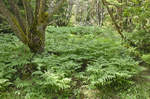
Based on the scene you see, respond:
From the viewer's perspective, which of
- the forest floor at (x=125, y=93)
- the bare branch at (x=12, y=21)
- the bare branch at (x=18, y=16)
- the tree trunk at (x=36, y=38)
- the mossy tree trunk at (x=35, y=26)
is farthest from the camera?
the bare branch at (x=18, y=16)

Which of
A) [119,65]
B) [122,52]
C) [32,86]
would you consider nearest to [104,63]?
[119,65]

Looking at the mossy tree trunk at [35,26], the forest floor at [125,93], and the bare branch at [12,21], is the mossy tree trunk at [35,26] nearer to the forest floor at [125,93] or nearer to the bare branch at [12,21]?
the bare branch at [12,21]

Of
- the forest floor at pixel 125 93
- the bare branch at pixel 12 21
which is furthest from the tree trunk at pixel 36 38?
the forest floor at pixel 125 93

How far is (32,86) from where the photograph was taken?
12.6 ft

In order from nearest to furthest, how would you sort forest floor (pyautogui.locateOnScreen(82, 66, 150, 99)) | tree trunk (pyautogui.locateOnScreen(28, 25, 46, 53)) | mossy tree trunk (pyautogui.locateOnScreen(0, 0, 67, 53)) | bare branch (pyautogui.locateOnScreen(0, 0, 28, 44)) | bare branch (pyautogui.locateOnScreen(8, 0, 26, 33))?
forest floor (pyautogui.locateOnScreen(82, 66, 150, 99)), bare branch (pyautogui.locateOnScreen(0, 0, 28, 44)), mossy tree trunk (pyautogui.locateOnScreen(0, 0, 67, 53)), tree trunk (pyautogui.locateOnScreen(28, 25, 46, 53)), bare branch (pyautogui.locateOnScreen(8, 0, 26, 33))

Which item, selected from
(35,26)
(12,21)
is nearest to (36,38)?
(35,26)

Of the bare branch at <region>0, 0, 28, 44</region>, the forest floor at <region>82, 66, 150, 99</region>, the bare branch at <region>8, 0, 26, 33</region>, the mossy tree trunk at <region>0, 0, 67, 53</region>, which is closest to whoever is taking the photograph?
the forest floor at <region>82, 66, 150, 99</region>

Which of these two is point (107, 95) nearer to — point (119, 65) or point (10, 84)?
point (119, 65)

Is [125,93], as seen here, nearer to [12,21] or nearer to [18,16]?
[12,21]

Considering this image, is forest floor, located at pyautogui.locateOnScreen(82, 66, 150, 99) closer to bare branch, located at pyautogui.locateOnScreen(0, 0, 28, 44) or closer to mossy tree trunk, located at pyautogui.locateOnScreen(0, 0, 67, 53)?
mossy tree trunk, located at pyautogui.locateOnScreen(0, 0, 67, 53)

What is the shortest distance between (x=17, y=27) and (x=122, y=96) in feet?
12.0

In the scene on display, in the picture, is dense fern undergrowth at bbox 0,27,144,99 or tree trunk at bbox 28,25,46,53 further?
tree trunk at bbox 28,25,46,53

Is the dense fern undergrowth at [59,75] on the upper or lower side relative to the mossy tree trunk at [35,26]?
lower

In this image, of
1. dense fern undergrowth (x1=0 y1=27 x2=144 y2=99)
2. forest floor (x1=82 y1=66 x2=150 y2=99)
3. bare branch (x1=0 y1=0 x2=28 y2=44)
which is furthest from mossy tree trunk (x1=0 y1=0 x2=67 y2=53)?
forest floor (x1=82 y1=66 x2=150 y2=99)
